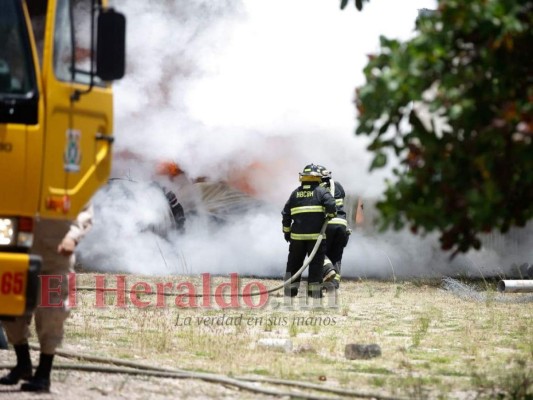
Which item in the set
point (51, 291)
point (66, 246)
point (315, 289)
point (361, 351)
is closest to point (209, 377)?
point (51, 291)

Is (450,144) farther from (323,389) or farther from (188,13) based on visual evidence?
(188,13)

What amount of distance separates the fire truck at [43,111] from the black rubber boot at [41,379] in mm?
854

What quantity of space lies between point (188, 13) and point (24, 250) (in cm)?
1412

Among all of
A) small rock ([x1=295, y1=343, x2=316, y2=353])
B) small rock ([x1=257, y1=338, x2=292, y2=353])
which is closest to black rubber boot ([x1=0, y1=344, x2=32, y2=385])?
small rock ([x1=257, y1=338, x2=292, y2=353])

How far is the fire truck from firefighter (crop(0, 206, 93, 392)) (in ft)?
0.63

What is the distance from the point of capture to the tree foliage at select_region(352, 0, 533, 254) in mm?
5438

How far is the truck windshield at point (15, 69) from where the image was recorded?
651 cm

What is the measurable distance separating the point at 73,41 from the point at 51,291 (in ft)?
5.44

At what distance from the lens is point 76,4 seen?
6.92 m

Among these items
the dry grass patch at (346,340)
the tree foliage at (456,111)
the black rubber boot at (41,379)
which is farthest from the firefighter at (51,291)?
the tree foliage at (456,111)

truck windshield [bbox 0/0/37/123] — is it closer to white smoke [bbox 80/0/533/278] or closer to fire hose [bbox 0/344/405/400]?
fire hose [bbox 0/344/405/400]

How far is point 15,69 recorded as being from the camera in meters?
6.59

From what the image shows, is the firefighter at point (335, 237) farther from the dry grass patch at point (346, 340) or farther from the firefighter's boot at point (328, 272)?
the dry grass patch at point (346, 340)

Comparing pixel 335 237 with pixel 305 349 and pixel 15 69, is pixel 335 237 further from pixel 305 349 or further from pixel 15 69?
pixel 15 69
